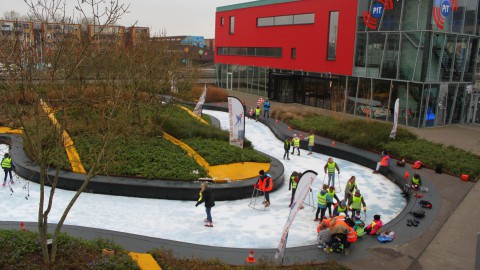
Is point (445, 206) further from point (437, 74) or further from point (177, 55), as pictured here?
point (177, 55)

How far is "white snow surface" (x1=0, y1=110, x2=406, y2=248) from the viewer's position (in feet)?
38.7

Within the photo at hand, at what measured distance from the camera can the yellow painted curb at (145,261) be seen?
862cm

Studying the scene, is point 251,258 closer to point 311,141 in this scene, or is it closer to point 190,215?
point 190,215

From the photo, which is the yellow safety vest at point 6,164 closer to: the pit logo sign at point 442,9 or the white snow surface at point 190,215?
the white snow surface at point 190,215

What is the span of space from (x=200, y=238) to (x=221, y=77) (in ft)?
142

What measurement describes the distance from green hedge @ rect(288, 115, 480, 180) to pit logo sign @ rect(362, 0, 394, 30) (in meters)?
8.56

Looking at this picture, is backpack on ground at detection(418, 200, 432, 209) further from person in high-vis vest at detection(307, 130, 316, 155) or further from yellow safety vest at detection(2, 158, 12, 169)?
yellow safety vest at detection(2, 158, 12, 169)

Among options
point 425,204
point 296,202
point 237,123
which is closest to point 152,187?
point 237,123

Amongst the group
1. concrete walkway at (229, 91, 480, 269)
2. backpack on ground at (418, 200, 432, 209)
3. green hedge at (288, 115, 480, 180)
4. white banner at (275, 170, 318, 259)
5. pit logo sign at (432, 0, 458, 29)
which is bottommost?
concrete walkway at (229, 91, 480, 269)

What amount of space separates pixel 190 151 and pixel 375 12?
19824mm

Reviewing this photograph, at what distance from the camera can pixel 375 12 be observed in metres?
30.5

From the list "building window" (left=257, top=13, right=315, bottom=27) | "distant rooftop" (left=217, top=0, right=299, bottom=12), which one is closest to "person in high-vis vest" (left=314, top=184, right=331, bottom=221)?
"building window" (left=257, top=13, right=315, bottom=27)

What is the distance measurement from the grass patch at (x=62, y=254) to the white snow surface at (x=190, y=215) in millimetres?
2737

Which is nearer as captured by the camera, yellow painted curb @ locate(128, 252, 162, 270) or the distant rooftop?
yellow painted curb @ locate(128, 252, 162, 270)
